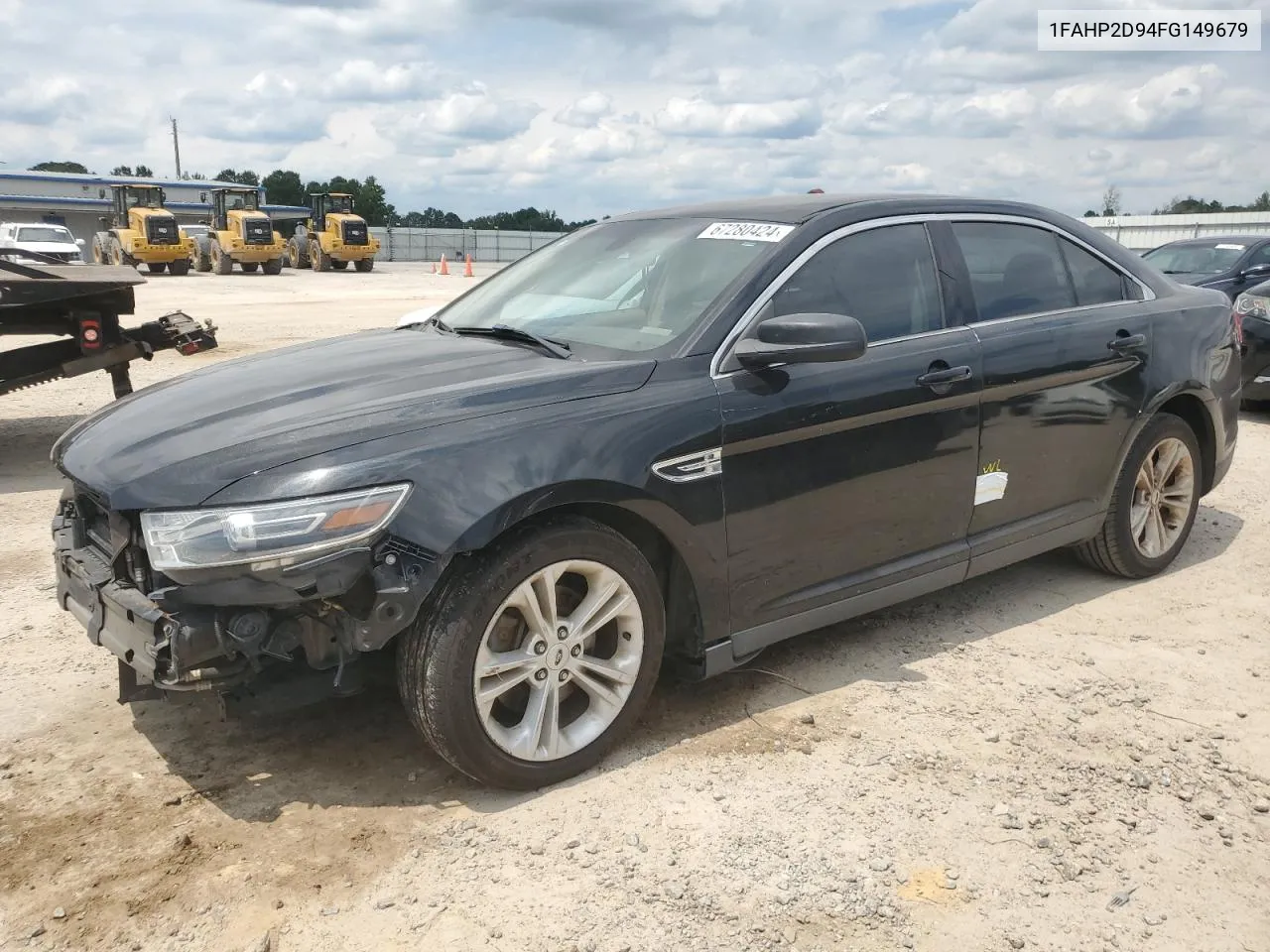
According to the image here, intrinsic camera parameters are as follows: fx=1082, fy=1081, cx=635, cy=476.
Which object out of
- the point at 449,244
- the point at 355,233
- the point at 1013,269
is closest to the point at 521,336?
the point at 1013,269

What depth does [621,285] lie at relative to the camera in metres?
4.04

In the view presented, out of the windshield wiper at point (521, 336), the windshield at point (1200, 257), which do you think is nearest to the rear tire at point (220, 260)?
the windshield at point (1200, 257)

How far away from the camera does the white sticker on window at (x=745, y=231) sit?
150 inches

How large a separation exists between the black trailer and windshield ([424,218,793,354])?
4.12 metres

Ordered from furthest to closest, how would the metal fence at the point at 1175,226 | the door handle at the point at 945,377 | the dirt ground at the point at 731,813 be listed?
the metal fence at the point at 1175,226 < the door handle at the point at 945,377 < the dirt ground at the point at 731,813

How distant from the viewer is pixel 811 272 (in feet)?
12.4

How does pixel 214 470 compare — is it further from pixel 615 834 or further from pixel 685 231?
pixel 685 231

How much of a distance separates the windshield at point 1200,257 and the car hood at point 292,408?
11115mm

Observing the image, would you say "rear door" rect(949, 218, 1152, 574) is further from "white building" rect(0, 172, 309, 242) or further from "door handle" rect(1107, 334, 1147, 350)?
"white building" rect(0, 172, 309, 242)

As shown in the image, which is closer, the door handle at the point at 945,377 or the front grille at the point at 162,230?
the door handle at the point at 945,377

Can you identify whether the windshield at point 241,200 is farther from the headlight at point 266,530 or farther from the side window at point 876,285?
the headlight at point 266,530

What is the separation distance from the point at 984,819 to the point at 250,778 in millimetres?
2185

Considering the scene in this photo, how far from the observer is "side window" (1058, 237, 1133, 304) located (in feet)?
15.4

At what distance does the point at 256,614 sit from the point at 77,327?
233 inches
